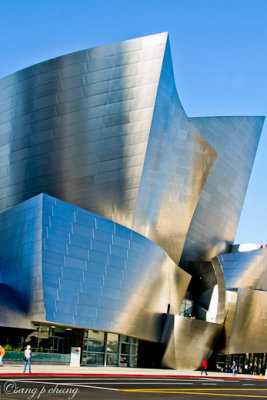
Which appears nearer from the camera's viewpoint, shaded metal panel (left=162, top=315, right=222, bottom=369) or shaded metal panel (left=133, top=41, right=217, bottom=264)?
shaded metal panel (left=133, top=41, right=217, bottom=264)

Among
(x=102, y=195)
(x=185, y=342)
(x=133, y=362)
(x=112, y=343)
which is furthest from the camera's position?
(x=185, y=342)

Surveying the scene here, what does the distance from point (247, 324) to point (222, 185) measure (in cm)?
1299

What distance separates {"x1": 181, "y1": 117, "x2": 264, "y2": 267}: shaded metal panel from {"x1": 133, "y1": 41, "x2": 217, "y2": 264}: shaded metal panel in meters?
6.05

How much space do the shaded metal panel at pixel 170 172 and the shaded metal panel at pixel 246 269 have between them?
586 cm

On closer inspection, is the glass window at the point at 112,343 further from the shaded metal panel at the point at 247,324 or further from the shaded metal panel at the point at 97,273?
the shaded metal panel at the point at 247,324

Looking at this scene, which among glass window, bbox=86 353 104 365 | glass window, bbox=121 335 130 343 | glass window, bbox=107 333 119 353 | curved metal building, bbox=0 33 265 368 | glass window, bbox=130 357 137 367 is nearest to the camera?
curved metal building, bbox=0 33 265 368

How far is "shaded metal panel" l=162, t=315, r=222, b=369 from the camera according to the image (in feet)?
118

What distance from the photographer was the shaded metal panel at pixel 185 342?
36.0 metres

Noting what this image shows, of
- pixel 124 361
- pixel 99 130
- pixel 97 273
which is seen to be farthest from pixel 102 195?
pixel 124 361

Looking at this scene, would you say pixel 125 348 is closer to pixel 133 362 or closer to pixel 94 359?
pixel 133 362

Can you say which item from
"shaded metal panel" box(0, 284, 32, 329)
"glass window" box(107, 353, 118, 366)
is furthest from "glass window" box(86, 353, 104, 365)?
"shaded metal panel" box(0, 284, 32, 329)

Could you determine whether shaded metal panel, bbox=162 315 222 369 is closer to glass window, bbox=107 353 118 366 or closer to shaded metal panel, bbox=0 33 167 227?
glass window, bbox=107 353 118 366

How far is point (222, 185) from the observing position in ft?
158

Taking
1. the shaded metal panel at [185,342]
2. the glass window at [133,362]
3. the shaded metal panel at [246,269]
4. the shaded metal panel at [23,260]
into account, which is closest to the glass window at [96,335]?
the glass window at [133,362]
